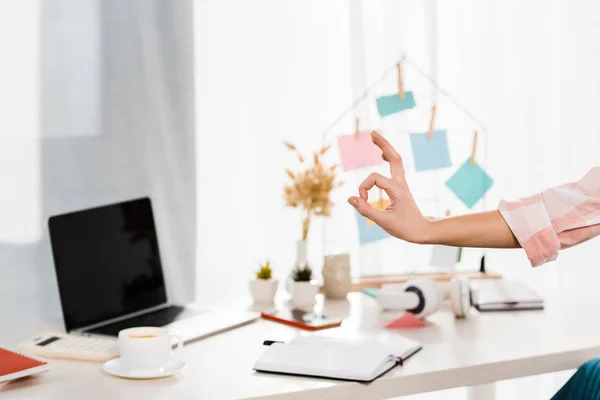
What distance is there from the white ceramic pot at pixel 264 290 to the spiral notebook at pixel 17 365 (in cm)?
72

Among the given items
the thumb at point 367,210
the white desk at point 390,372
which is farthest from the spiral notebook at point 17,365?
the thumb at point 367,210

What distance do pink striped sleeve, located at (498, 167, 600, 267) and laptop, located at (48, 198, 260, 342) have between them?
71 cm

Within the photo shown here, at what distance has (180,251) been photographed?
2.54 m

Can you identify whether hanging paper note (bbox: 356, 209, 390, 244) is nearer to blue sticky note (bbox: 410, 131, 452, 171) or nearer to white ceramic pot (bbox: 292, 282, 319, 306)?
blue sticky note (bbox: 410, 131, 452, 171)

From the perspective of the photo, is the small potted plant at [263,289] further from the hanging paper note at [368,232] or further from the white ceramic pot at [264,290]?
the hanging paper note at [368,232]

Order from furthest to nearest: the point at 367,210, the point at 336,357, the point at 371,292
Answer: the point at 371,292, the point at 336,357, the point at 367,210

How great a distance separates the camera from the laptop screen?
1814 millimetres

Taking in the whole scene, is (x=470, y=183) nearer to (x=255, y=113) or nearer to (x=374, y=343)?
(x=255, y=113)

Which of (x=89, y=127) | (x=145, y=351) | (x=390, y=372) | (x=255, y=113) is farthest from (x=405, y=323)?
(x=89, y=127)

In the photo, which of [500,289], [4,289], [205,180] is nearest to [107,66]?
[205,180]

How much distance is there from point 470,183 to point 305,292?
2.24 feet

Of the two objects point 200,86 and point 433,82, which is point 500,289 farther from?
point 200,86

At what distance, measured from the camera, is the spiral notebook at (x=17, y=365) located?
4.67 feet

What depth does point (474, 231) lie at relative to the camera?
1.33 m
